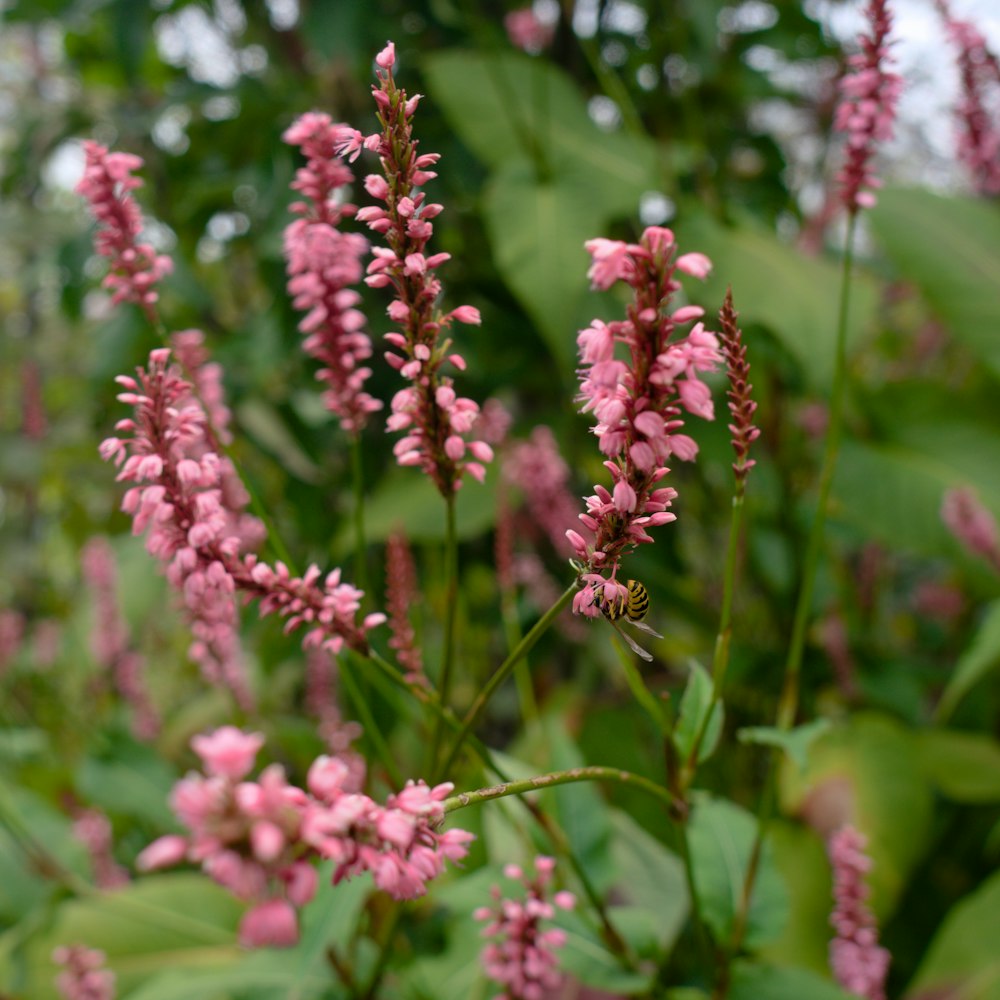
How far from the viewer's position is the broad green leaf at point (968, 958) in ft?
3.64

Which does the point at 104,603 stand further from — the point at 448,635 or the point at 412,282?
the point at 412,282

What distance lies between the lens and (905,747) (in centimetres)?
144

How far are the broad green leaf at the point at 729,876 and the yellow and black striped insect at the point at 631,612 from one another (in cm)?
35

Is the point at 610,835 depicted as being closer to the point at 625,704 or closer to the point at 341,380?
the point at 341,380

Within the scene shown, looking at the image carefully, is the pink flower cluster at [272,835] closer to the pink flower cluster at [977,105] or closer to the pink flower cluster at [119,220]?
the pink flower cluster at [119,220]

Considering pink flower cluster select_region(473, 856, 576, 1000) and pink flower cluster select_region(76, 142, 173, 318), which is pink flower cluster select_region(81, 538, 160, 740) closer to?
pink flower cluster select_region(76, 142, 173, 318)

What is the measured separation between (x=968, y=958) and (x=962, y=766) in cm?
37

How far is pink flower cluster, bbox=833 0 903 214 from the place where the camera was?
0.72 meters

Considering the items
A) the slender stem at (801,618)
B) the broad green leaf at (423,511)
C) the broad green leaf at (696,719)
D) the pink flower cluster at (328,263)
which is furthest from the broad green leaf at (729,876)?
the broad green leaf at (423,511)

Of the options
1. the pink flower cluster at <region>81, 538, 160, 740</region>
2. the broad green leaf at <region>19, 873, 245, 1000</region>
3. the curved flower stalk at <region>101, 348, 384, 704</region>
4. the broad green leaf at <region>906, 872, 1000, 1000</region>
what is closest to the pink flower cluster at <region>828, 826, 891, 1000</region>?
the broad green leaf at <region>906, 872, 1000, 1000</region>

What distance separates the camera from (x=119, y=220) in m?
0.70

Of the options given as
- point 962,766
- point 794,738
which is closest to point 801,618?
point 794,738

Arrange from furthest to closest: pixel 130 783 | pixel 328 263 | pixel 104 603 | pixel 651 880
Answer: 1. pixel 104 603
2. pixel 130 783
3. pixel 651 880
4. pixel 328 263

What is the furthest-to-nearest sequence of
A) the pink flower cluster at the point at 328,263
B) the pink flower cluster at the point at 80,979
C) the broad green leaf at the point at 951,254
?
1. the broad green leaf at the point at 951,254
2. the pink flower cluster at the point at 80,979
3. the pink flower cluster at the point at 328,263
